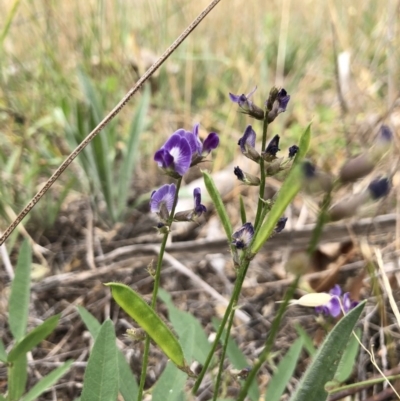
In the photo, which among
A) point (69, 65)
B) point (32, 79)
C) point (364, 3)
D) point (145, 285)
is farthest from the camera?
point (364, 3)

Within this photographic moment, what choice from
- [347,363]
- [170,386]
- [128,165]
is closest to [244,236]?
[170,386]

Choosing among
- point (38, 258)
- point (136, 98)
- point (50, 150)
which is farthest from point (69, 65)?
point (38, 258)

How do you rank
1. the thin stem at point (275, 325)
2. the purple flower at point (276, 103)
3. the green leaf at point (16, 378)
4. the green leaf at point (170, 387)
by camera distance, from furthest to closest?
the green leaf at point (16, 378) → the green leaf at point (170, 387) → the purple flower at point (276, 103) → the thin stem at point (275, 325)

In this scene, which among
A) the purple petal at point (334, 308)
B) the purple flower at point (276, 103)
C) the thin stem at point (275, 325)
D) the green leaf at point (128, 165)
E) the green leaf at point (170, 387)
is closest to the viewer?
the thin stem at point (275, 325)

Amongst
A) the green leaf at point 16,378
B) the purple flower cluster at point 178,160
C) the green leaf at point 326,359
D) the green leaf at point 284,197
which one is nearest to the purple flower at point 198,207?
the purple flower cluster at point 178,160

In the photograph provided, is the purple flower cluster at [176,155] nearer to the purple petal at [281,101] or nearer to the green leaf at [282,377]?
the purple petal at [281,101]

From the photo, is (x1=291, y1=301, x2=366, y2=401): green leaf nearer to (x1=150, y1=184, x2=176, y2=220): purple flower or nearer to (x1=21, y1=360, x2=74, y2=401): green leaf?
(x1=150, y1=184, x2=176, y2=220): purple flower

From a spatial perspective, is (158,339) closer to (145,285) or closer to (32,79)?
(145,285)
